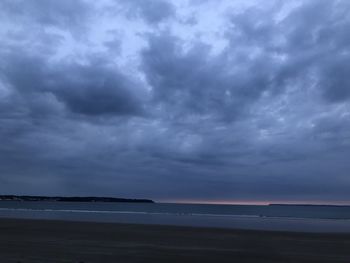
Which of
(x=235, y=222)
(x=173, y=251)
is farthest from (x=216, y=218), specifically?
(x=173, y=251)

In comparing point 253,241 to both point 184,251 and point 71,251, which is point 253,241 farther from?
point 71,251

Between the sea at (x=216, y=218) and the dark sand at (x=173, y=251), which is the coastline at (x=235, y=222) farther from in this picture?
the dark sand at (x=173, y=251)

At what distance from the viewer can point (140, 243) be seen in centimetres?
2516

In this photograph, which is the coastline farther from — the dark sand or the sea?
the dark sand

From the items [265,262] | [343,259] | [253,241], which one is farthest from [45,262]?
[253,241]

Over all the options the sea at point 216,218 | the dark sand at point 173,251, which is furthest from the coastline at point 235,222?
the dark sand at point 173,251

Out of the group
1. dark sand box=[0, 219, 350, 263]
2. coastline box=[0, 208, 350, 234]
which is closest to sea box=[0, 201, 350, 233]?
coastline box=[0, 208, 350, 234]

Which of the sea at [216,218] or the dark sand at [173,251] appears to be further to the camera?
the sea at [216,218]

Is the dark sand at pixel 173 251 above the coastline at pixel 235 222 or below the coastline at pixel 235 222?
below

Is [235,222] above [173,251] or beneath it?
above

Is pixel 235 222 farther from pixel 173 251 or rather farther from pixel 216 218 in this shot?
pixel 173 251

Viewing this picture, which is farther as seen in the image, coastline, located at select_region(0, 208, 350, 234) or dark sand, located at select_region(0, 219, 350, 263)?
coastline, located at select_region(0, 208, 350, 234)

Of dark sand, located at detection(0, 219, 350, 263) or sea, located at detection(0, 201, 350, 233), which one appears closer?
dark sand, located at detection(0, 219, 350, 263)

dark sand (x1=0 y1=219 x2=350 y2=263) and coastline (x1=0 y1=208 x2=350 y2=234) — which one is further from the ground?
coastline (x1=0 y1=208 x2=350 y2=234)
